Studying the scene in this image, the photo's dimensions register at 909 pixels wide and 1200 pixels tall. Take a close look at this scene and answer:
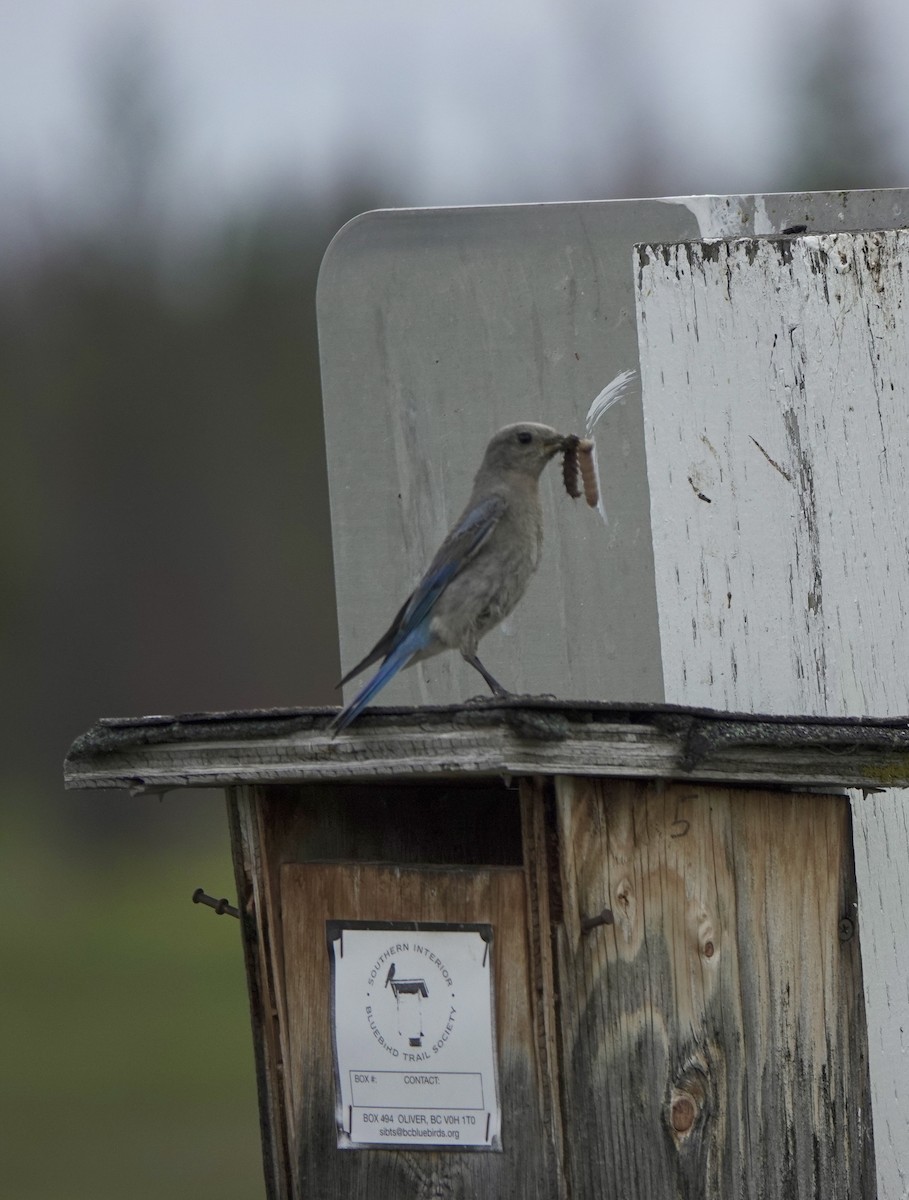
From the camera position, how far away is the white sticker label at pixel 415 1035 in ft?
9.30

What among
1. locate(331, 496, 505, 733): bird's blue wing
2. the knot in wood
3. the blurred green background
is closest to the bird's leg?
locate(331, 496, 505, 733): bird's blue wing

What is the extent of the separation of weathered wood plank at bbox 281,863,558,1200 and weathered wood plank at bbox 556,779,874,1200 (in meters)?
0.08

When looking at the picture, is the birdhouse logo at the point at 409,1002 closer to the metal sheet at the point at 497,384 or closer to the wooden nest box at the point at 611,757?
the wooden nest box at the point at 611,757

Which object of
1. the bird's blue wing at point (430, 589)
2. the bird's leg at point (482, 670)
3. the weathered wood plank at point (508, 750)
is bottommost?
the weathered wood plank at point (508, 750)

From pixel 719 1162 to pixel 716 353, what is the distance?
4.51 feet

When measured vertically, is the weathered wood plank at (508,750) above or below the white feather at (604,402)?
below

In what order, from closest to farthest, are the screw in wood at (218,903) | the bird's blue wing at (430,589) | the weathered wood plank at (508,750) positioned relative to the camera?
the weathered wood plank at (508,750) < the screw in wood at (218,903) < the bird's blue wing at (430,589)

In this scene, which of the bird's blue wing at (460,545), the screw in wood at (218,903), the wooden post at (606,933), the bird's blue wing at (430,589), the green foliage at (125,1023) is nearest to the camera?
the wooden post at (606,933)

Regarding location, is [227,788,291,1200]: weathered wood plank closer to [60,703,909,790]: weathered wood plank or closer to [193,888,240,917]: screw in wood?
[193,888,240,917]: screw in wood

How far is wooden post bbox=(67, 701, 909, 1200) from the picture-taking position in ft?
8.96

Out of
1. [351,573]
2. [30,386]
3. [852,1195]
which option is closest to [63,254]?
[30,386]

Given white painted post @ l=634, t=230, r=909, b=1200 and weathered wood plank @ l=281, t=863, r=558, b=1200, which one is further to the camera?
white painted post @ l=634, t=230, r=909, b=1200

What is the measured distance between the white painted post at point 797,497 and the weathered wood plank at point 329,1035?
1.94 feet

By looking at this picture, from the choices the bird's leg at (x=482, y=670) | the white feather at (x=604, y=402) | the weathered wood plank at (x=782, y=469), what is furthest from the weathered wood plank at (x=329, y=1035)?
the white feather at (x=604, y=402)
